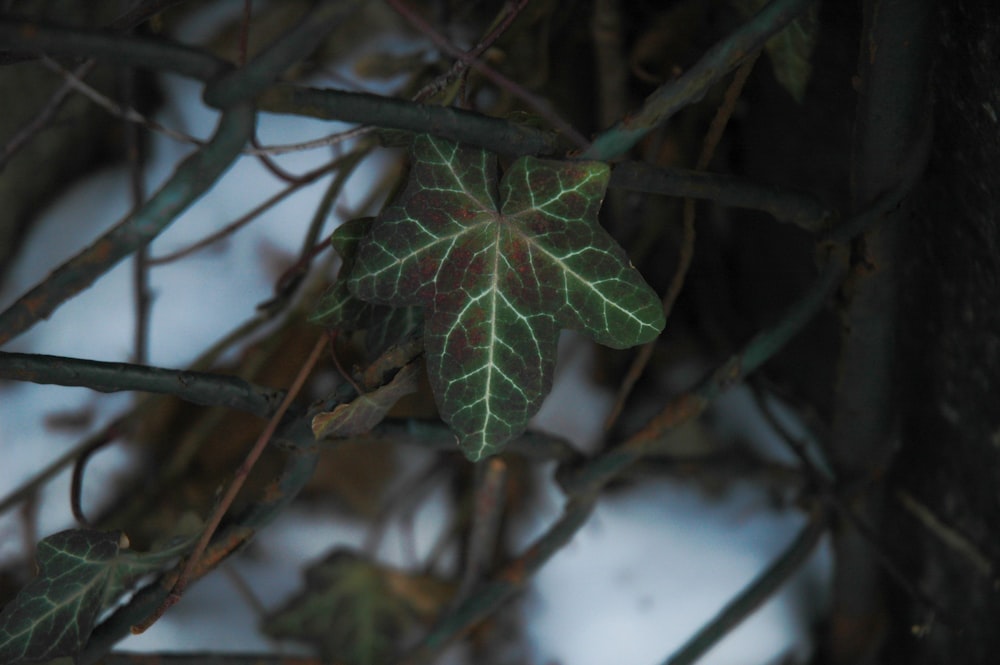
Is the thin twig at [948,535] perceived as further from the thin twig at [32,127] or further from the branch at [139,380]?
the thin twig at [32,127]

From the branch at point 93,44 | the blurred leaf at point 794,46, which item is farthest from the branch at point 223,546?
the blurred leaf at point 794,46

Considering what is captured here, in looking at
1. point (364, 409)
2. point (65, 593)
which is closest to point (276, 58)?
point (364, 409)

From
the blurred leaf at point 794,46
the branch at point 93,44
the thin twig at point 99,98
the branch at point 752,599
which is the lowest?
the branch at point 752,599

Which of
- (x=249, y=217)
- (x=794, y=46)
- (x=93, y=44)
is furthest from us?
(x=249, y=217)

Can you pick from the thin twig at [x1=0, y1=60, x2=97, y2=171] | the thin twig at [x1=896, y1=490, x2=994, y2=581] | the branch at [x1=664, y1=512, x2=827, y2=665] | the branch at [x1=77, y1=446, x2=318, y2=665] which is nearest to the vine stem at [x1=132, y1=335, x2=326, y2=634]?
the branch at [x1=77, y1=446, x2=318, y2=665]

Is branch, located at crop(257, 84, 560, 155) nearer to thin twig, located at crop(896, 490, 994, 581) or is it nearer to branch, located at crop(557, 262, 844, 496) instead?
branch, located at crop(557, 262, 844, 496)

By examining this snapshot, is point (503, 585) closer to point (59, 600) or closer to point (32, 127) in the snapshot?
point (59, 600)
